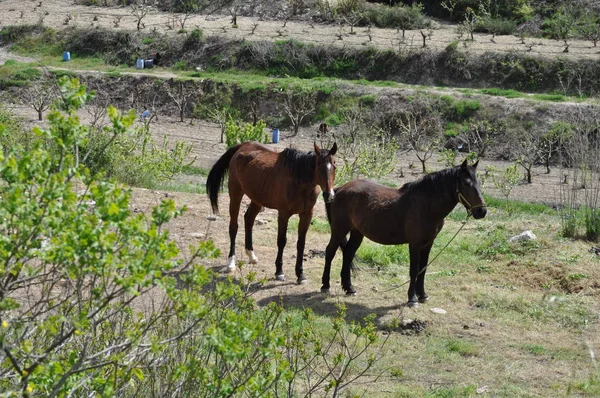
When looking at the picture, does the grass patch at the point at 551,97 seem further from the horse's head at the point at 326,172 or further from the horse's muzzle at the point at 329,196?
the horse's muzzle at the point at 329,196

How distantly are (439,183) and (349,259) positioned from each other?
1.68m

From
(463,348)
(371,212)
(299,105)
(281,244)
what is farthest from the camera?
(299,105)

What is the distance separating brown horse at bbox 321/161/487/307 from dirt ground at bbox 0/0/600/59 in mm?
30763

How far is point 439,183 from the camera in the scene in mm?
10484

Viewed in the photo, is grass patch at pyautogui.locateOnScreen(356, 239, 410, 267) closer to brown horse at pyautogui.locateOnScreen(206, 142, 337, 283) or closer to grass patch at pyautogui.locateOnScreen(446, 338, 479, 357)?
brown horse at pyautogui.locateOnScreen(206, 142, 337, 283)

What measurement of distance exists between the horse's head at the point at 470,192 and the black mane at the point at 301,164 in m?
2.01

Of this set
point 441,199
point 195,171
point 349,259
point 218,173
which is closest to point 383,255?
point 349,259

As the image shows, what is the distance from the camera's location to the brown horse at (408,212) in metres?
10.4

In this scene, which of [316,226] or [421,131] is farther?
[421,131]

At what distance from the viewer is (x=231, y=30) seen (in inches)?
1839

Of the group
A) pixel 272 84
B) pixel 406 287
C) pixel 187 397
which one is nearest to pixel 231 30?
pixel 272 84

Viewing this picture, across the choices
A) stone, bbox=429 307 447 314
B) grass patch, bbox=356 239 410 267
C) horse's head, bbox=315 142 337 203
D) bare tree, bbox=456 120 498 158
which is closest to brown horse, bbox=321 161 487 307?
stone, bbox=429 307 447 314

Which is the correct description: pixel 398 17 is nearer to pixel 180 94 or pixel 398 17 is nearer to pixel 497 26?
pixel 497 26

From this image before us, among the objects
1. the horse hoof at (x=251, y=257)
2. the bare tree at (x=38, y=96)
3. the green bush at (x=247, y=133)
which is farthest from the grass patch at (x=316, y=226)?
the bare tree at (x=38, y=96)
